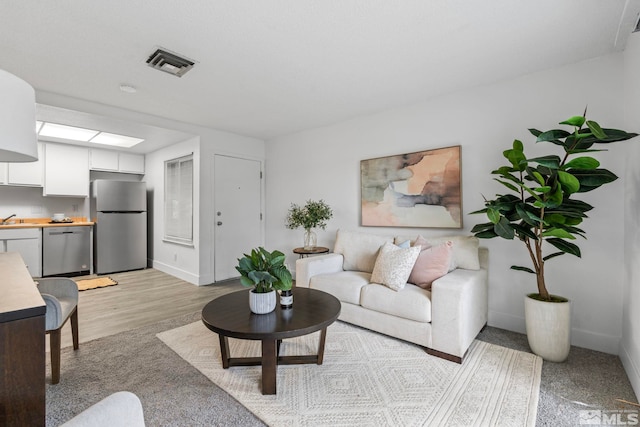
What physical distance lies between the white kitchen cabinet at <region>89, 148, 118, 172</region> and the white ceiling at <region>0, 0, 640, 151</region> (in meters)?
2.55

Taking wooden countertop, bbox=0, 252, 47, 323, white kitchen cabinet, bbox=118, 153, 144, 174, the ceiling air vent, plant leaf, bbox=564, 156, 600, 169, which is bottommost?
wooden countertop, bbox=0, 252, 47, 323

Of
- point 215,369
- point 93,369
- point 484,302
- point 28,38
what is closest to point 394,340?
point 484,302

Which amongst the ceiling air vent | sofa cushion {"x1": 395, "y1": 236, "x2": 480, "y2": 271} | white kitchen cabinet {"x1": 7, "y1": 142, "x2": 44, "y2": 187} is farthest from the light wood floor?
sofa cushion {"x1": 395, "y1": 236, "x2": 480, "y2": 271}

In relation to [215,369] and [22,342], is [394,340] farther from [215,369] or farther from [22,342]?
[22,342]

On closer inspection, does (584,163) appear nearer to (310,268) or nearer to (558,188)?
(558,188)

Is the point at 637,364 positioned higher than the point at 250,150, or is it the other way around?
the point at 250,150

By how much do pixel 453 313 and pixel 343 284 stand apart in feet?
3.14

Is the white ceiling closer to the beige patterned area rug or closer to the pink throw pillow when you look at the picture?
the pink throw pillow

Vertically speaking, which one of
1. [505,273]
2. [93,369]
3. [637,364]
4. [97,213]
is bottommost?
[93,369]

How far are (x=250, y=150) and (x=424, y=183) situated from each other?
2.90 m

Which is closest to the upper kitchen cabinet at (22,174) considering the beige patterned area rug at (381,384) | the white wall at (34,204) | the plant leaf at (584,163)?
the white wall at (34,204)

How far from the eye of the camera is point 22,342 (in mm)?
784

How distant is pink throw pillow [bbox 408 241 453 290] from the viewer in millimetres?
2393

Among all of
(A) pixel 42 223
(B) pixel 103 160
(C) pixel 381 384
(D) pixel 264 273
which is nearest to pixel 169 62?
(D) pixel 264 273
